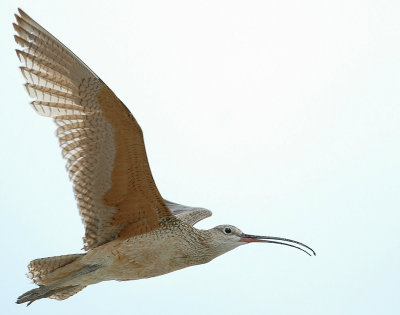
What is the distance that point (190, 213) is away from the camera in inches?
510

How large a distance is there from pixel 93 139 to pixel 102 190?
0.76m

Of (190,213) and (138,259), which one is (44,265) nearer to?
(138,259)

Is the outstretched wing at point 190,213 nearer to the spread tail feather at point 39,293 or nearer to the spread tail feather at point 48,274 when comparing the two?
the spread tail feather at point 48,274

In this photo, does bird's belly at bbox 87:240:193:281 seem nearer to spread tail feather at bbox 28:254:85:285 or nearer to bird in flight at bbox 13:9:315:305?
bird in flight at bbox 13:9:315:305

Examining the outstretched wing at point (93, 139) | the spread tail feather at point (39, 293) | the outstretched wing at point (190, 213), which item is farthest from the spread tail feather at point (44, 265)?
the outstretched wing at point (190, 213)

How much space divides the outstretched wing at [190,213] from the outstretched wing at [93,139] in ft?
6.11

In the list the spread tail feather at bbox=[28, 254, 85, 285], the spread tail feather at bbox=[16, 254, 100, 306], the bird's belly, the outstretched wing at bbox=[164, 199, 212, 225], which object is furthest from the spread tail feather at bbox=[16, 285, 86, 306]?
the outstretched wing at bbox=[164, 199, 212, 225]

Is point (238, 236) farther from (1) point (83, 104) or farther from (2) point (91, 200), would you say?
(1) point (83, 104)

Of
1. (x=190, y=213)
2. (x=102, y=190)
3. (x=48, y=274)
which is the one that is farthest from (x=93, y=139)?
(x=190, y=213)

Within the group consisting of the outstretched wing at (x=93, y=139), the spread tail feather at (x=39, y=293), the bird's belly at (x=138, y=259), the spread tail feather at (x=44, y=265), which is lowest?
the spread tail feather at (x=39, y=293)

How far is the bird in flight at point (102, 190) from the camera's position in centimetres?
997

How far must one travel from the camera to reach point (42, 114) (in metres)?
10.3

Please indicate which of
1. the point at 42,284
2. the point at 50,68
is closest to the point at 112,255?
the point at 42,284

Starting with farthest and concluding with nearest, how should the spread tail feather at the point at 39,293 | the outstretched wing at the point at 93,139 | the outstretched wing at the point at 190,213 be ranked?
the outstretched wing at the point at 190,213, the spread tail feather at the point at 39,293, the outstretched wing at the point at 93,139
